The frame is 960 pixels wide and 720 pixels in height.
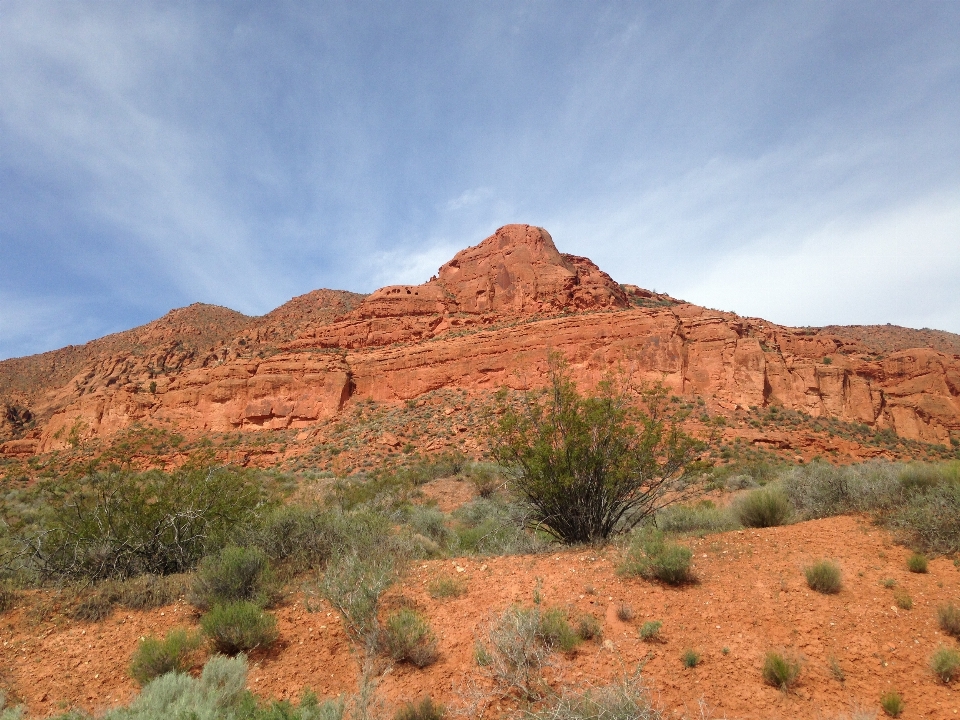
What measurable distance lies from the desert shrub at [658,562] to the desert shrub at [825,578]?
3.72 feet

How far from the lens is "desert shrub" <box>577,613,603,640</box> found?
15.5 feet

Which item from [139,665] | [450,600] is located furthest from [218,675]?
[450,600]

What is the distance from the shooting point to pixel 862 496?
739 cm

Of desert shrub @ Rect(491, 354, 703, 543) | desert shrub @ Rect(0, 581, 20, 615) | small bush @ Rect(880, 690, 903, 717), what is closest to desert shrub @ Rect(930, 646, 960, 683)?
small bush @ Rect(880, 690, 903, 717)

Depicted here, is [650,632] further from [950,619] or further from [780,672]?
[950,619]

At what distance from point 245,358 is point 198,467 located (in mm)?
38096

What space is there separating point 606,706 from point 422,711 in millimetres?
1415

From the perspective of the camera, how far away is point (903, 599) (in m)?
4.76

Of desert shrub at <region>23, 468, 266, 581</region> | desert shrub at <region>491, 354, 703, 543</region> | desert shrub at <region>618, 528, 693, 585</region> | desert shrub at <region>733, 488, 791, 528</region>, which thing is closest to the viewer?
desert shrub at <region>618, 528, 693, 585</region>

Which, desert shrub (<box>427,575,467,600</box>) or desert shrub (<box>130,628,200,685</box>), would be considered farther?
desert shrub (<box>427,575,467,600</box>)

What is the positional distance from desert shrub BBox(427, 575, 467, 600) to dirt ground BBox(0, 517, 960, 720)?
4.7 inches

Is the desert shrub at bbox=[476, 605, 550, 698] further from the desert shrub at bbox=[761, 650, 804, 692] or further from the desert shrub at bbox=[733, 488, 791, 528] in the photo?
the desert shrub at bbox=[733, 488, 791, 528]

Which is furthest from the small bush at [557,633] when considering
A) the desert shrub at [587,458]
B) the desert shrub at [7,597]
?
the desert shrub at [7,597]

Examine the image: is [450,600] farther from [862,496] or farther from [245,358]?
[245,358]
